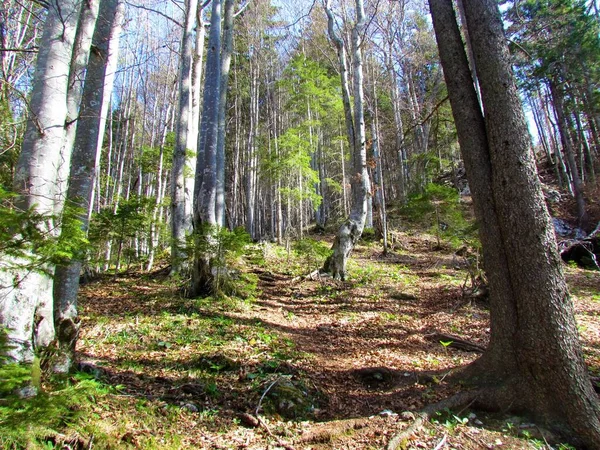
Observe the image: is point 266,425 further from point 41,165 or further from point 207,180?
point 207,180

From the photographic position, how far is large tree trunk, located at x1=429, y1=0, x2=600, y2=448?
9.57 ft

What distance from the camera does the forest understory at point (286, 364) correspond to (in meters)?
2.78

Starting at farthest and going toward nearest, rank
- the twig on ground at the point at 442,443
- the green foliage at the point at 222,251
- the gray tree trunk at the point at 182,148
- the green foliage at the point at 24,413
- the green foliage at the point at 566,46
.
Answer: the green foliage at the point at 566,46
the gray tree trunk at the point at 182,148
the green foliage at the point at 222,251
the twig on ground at the point at 442,443
the green foliage at the point at 24,413

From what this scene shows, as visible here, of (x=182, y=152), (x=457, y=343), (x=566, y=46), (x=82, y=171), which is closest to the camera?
(x=82, y=171)

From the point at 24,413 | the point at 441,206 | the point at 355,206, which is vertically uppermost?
the point at 441,206

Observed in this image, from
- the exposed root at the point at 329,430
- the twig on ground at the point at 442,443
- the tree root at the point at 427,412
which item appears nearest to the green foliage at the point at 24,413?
the exposed root at the point at 329,430

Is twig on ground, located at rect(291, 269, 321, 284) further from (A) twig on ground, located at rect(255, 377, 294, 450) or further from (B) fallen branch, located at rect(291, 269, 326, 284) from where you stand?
(A) twig on ground, located at rect(255, 377, 294, 450)

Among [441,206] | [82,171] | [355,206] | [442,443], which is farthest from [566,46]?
[82,171]

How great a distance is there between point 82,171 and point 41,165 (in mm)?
1150

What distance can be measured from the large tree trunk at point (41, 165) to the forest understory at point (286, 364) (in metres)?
0.74

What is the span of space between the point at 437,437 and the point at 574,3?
20.7m

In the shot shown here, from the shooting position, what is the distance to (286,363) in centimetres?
419

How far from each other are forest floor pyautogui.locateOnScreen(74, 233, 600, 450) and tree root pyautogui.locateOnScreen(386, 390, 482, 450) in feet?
0.20

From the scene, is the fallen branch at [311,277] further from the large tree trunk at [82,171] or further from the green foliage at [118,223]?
the large tree trunk at [82,171]
